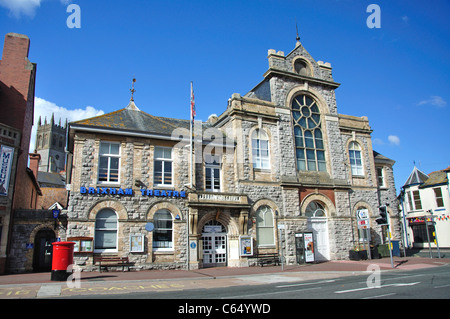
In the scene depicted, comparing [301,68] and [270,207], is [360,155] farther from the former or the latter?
[270,207]

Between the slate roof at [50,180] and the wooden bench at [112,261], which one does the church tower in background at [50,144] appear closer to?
the slate roof at [50,180]

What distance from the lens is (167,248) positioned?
63.3 feet

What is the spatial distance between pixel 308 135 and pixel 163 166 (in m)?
11.6

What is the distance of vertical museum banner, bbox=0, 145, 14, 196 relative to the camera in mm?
17625

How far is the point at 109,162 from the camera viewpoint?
19359 millimetres

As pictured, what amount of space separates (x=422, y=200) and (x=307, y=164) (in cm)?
1875

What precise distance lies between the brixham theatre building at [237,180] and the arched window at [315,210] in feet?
0.24

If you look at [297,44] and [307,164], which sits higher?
[297,44]

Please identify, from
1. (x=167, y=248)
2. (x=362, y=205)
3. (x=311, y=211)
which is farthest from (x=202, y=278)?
(x=362, y=205)

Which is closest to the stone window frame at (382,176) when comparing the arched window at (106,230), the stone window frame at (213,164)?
the stone window frame at (213,164)

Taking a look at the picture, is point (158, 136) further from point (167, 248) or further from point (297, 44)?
point (297, 44)

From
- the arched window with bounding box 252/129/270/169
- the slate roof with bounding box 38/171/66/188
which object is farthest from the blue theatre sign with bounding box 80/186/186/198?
the slate roof with bounding box 38/171/66/188

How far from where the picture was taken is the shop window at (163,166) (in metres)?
20.2

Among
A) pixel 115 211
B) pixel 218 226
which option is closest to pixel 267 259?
pixel 218 226
